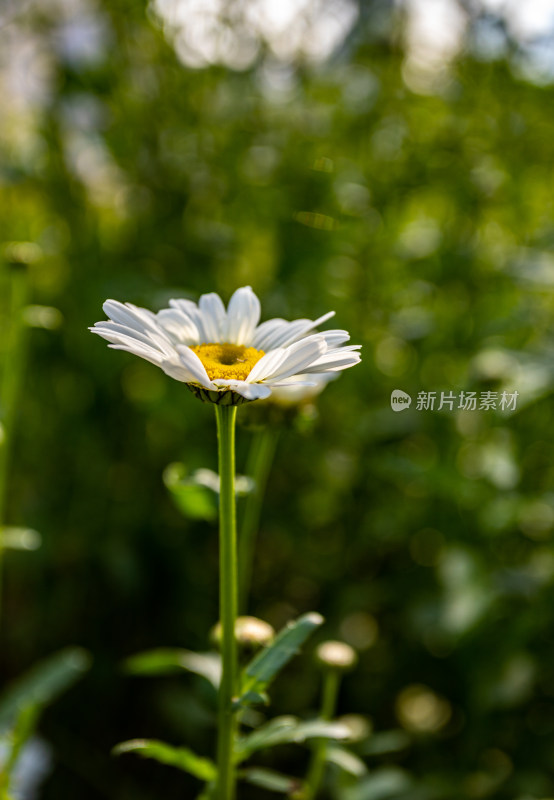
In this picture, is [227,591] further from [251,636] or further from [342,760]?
[342,760]

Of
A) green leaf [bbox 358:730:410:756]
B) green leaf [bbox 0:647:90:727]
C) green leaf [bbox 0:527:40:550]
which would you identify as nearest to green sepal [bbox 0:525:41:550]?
green leaf [bbox 0:527:40:550]

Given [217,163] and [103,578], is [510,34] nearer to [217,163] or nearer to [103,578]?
[217,163]

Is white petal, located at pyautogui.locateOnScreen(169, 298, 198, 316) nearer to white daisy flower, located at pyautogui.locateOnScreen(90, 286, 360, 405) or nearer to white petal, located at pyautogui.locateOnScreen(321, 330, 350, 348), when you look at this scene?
white daisy flower, located at pyautogui.locateOnScreen(90, 286, 360, 405)

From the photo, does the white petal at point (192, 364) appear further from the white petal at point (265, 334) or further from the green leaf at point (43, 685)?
the green leaf at point (43, 685)

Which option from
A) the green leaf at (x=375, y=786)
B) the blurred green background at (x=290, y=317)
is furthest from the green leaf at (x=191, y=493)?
the blurred green background at (x=290, y=317)

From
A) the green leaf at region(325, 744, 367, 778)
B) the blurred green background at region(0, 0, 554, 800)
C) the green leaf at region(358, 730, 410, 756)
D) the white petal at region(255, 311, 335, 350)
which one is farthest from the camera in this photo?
the blurred green background at region(0, 0, 554, 800)
